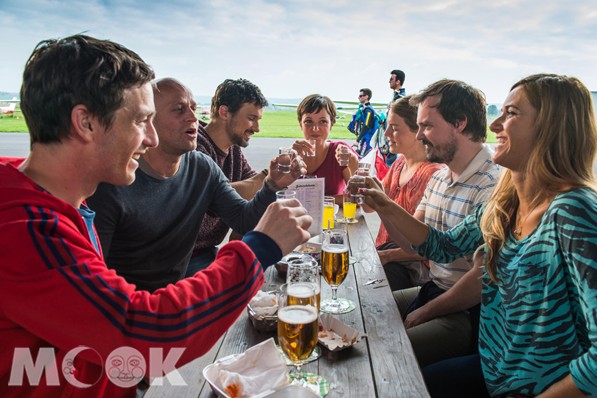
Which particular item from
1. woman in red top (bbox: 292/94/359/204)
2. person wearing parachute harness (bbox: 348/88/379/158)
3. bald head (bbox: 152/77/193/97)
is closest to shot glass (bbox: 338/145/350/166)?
woman in red top (bbox: 292/94/359/204)

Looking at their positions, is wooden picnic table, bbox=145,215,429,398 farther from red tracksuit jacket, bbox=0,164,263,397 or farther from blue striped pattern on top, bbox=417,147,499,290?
blue striped pattern on top, bbox=417,147,499,290

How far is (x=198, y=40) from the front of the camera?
19.8 m

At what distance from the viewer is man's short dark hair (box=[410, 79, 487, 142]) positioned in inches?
85.7

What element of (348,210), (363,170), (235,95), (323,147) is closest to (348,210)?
(348,210)

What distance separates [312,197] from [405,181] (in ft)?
3.92

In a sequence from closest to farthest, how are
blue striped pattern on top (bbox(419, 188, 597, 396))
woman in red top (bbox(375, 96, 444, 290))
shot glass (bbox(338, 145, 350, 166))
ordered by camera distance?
blue striped pattern on top (bbox(419, 188, 597, 396)) → woman in red top (bbox(375, 96, 444, 290)) → shot glass (bbox(338, 145, 350, 166))

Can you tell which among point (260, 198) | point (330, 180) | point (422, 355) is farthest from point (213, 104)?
point (422, 355)

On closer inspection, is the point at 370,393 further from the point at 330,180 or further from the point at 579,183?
the point at 330,180

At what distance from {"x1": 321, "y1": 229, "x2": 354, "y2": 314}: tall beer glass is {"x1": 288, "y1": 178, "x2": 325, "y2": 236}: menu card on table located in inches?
21.4

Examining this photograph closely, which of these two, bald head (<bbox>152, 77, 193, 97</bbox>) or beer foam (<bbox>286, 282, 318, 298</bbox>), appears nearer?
beer foam (<bbox>286, 282, 318, 298</bbox>)

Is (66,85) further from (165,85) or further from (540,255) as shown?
(540,255)

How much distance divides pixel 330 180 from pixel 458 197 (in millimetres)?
1535

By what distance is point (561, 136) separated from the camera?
50.9 inches

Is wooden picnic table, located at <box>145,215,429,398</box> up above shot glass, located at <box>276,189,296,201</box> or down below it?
below
